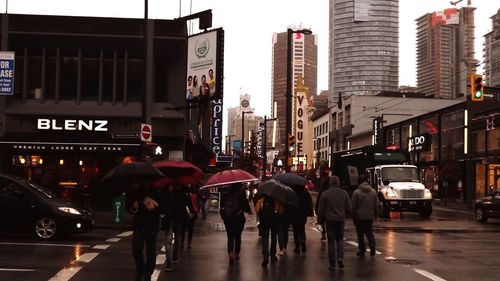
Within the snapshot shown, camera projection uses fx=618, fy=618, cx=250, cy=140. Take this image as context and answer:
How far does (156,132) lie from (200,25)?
16.6 feet

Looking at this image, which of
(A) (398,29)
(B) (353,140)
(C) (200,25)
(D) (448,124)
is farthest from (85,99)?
(A) (398,29)

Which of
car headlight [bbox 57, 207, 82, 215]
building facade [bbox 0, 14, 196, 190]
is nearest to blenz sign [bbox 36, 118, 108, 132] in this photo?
building facade [bbox 0, 14, 196, 190]

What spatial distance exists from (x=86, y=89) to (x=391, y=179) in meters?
14.5

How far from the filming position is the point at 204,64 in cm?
2659

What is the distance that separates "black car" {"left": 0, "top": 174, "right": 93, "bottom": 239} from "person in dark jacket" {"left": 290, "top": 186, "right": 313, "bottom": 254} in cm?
532

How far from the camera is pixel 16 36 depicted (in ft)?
85.9

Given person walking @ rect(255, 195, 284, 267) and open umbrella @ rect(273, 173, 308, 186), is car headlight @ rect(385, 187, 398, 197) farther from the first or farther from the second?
person walking @ rect(255, 195, 284, 267)

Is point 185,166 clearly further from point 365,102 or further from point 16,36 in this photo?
point 365,102

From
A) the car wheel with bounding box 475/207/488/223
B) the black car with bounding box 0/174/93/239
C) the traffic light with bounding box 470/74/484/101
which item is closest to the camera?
the black car with bounding box 0/174/93/239

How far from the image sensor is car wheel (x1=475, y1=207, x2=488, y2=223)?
80.9 ft

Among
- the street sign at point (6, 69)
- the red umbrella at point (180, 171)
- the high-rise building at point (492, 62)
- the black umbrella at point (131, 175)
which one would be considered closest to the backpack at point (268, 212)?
the red umbrella at point (180, 171)

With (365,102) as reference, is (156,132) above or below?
below

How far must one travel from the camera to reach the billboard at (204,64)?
2667 cm

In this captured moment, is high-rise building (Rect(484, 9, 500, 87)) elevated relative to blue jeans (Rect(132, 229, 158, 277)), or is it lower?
elevated
